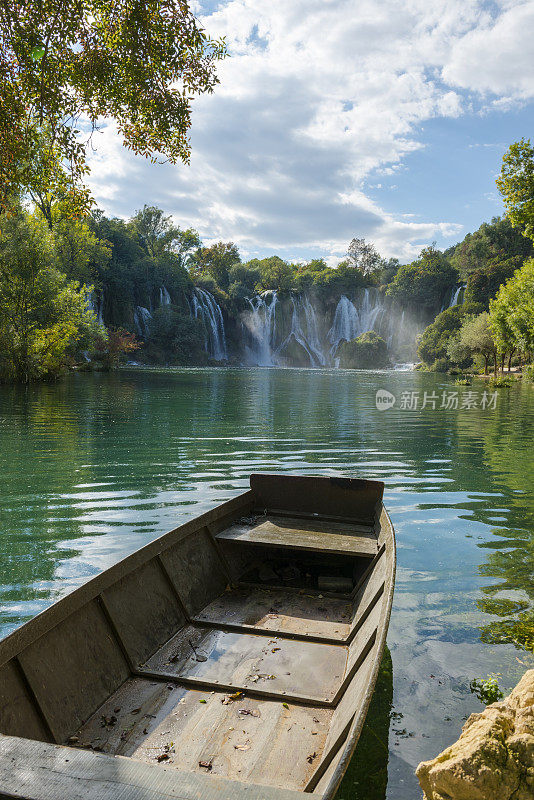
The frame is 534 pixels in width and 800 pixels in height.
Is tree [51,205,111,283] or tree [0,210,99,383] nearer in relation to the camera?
tree [0,210,99,383]

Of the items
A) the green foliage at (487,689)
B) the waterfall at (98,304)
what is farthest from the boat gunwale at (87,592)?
the waterfall at (98,304)

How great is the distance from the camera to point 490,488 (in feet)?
40.4

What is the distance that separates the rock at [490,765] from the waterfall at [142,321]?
223 ft

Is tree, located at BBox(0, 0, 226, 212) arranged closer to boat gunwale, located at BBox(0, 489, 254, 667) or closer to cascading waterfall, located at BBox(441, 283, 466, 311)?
boat gunwale, located at BBox(0, 489, 254, 667)

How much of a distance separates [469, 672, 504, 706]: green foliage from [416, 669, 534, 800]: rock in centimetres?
172

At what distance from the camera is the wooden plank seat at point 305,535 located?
611 centimetres

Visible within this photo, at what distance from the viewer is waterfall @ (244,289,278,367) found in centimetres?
8306

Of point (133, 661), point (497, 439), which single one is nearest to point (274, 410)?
point (497, 439)

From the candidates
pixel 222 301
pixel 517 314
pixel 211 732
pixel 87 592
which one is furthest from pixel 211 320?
pixel 211 732

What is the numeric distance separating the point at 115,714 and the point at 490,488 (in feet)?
34.2

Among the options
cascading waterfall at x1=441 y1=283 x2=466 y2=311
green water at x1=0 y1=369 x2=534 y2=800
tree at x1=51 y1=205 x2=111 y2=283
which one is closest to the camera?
green water at x1=0 y1=369 x2=534 y2=800

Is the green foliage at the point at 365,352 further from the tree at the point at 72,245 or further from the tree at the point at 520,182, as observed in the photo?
the tree at the point at 520,182

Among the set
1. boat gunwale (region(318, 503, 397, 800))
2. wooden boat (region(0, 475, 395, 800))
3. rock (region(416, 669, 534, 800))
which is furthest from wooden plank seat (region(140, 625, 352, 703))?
rock (region(416, 669, 534, 800))

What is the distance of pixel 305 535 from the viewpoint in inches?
260
